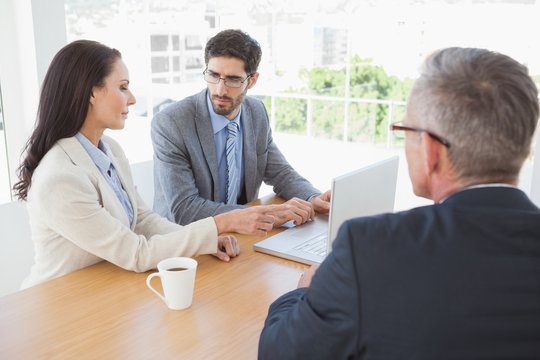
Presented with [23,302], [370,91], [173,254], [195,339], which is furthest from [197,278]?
[370,91]

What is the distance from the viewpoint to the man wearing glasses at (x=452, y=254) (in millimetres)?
703

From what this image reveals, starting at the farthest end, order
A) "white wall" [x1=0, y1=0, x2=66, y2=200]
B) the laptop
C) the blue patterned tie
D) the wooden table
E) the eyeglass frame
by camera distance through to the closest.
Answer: "white wall" [x1=0, y1=0, x2=66, y2=200] < the blue patterned tie < the laptop < the wooden table < the eyeglass frame

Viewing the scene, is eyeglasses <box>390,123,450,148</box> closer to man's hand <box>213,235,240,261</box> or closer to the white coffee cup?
the white coffee cup

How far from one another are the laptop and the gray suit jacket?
1.17 ft

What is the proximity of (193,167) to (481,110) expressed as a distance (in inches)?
58.8

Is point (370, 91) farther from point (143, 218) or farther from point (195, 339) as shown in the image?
point (195, 339)

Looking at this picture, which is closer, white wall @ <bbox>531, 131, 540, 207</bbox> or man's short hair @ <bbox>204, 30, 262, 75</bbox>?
man's short hair @ <bbox>204, 30, 262, 75</bbox>

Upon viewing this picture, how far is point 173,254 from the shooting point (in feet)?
4.83

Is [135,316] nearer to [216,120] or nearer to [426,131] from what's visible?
[426,131]

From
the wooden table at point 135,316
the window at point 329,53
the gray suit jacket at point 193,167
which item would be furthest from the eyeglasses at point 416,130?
the window at point 329,53

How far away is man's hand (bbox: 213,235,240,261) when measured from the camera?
5.02 ft

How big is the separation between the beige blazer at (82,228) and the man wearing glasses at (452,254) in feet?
2.23

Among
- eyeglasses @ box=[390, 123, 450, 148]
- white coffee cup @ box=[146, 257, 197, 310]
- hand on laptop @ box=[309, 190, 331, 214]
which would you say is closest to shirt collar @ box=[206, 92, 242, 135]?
hand on laptop @ box=[309, 190, 331, 214]

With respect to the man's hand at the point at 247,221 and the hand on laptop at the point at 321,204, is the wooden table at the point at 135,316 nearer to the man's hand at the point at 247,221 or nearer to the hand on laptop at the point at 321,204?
the man's hand at the point at 247,221
